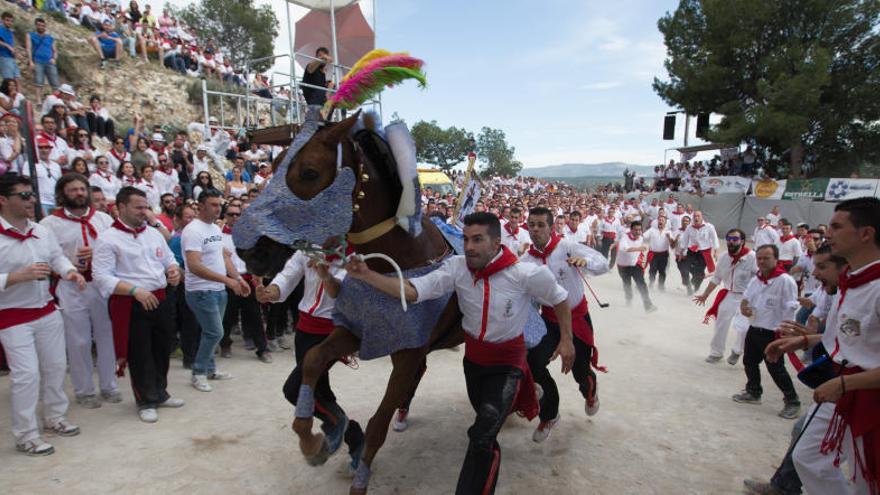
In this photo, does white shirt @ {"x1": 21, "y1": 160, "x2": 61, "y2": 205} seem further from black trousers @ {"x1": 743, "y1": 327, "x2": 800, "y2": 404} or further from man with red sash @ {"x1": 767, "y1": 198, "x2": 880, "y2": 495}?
black trousers @ {"x1": 743, "y1": 327, "x2": 800, "y2": 404}

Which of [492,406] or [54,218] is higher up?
[54,218]

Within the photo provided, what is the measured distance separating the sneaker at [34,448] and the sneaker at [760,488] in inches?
200

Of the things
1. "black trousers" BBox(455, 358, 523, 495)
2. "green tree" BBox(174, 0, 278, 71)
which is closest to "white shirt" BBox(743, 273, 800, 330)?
"black trousers" BBox(455, 358, 523, 495)

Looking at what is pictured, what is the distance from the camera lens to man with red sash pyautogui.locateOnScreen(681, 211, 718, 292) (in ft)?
34.7

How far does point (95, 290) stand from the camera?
4.59m

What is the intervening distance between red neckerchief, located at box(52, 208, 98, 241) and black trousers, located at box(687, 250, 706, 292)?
10773 millimetres

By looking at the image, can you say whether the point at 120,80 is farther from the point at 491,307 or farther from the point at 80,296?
the point at 491,307

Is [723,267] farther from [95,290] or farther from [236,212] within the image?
[95,290]

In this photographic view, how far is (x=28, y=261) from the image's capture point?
3693mm

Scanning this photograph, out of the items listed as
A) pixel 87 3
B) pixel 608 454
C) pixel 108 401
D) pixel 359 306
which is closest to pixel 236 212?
pixel 108 401

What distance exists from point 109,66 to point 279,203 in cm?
1811

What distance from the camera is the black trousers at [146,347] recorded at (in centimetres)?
438

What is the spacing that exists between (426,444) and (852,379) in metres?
2.83

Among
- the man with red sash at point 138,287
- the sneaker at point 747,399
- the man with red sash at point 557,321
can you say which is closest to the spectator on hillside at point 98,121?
the man with red sash at point 138,287
